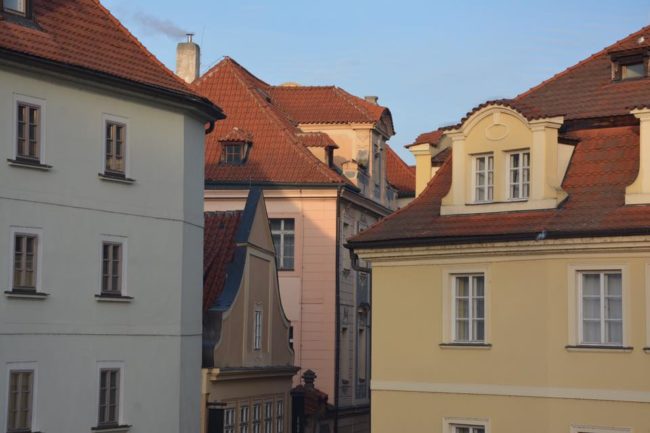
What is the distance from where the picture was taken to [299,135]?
58406 mm

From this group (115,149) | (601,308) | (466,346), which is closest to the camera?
(601,308)

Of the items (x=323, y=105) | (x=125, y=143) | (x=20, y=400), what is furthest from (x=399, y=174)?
(x=20, y=400)

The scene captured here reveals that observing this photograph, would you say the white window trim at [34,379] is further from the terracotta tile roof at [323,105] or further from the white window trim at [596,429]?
the terracotta tile roof at [323,105]

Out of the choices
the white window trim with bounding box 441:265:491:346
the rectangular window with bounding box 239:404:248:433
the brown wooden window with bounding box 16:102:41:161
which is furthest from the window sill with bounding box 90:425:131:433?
the white window trim with bounding box 441:265:491:346

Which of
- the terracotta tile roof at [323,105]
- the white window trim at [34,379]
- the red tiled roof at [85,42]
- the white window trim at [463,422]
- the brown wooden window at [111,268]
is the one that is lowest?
the white window trim at [463,422]

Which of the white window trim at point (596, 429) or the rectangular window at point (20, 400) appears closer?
the white window trim at point (596, 429)

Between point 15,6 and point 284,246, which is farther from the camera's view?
point 284,246

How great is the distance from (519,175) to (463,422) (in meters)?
5.65

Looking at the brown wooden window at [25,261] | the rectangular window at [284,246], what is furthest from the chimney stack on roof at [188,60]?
the brown wooden window at [25,261]

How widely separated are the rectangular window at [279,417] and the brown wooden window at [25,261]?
47.2 feet

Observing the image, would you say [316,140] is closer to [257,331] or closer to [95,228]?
[257,331]

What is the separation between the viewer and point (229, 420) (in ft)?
139

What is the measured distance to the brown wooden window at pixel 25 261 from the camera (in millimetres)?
33969

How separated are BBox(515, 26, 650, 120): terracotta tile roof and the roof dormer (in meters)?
1.02
